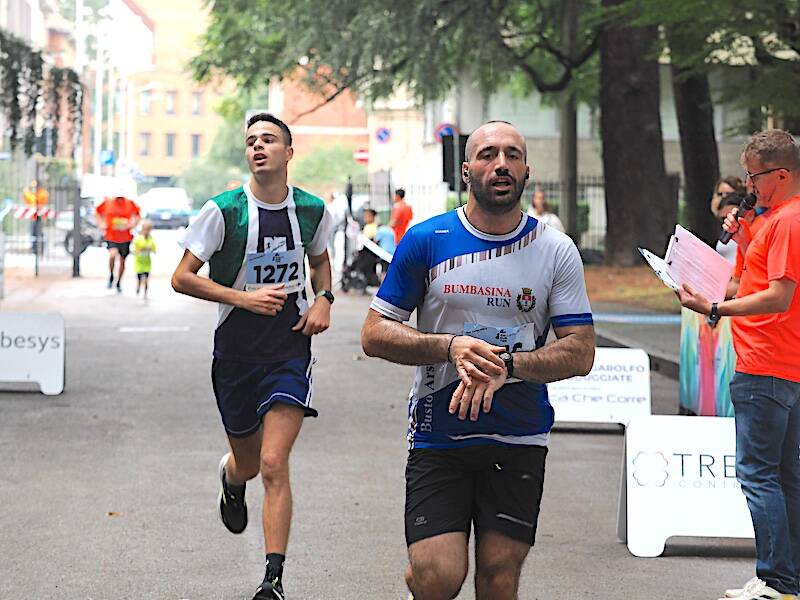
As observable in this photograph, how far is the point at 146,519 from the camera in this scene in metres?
8.91

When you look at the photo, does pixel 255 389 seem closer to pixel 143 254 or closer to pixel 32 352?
pixel 32 352

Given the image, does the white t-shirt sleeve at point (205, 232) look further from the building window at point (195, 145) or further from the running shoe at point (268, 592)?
the building window at point (195, 145)

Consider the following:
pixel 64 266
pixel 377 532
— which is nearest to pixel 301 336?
pixel 377 532

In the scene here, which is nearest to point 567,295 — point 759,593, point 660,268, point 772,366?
point 660,268

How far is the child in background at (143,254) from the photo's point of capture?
93.1 feet

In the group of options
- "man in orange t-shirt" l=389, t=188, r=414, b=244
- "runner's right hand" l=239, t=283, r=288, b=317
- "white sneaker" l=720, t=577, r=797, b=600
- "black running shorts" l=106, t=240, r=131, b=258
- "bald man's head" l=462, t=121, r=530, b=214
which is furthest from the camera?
"man in orange t-shirt" l=389, t=188, r=414, b=244

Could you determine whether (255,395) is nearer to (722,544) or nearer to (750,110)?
(722,544)

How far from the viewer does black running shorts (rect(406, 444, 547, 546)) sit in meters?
5.22

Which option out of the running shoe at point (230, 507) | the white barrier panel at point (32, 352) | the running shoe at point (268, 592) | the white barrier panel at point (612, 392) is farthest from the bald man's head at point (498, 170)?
the white barrier panel at point (32, 352)

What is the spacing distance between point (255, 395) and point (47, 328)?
774cm

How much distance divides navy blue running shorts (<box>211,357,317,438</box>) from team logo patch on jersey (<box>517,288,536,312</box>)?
7.43ft

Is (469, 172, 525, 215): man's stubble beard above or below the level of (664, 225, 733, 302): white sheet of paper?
above

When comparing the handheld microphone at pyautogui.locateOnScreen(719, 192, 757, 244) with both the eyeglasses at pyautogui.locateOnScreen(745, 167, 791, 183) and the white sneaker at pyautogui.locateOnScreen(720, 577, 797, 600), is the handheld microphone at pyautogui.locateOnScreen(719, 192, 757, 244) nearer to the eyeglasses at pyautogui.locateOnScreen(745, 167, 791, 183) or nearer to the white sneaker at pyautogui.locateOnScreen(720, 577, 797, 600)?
the eyeglasses at pyautogui.locateOnScreen(745, 167, 791, 183)

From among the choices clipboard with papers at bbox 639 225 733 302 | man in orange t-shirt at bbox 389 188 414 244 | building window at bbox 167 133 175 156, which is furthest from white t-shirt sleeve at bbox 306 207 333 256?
building window at bbox 167 133 175 156
